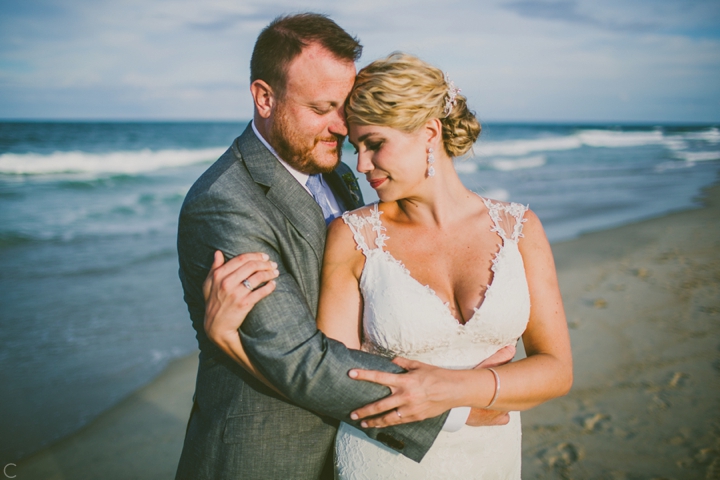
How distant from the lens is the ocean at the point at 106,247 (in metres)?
4.67

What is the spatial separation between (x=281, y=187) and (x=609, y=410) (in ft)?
11.6

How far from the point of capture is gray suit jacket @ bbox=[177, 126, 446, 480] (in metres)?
1.91

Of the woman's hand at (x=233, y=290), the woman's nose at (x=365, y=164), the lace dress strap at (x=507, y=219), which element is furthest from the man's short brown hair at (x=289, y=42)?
the lace dress strap at (x=507, y=219)

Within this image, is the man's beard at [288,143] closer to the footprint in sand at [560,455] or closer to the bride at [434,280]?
the bride at [434,280]

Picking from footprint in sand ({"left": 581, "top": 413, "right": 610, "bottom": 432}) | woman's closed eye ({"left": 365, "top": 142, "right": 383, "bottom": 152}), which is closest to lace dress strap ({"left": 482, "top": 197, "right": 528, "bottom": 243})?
woman's closed eye ({"left": 365, "top": 142, "right": 383, "bottom": 152})

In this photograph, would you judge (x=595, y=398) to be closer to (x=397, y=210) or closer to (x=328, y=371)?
(x=397, y=210)

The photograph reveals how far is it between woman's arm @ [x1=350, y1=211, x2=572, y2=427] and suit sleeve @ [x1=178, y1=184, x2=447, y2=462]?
0.21 feet

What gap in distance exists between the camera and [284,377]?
1.89 metres

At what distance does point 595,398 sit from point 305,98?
3.65m

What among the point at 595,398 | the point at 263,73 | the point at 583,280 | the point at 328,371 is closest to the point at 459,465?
the point at 328,371

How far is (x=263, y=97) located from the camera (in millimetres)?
2564

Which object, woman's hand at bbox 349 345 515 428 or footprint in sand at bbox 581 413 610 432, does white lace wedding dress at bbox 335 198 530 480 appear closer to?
woman's hand at bbox 349 345 515 428

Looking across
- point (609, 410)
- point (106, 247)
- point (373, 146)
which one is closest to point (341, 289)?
point (373, 146)

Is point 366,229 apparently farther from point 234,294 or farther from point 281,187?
point 234,294
